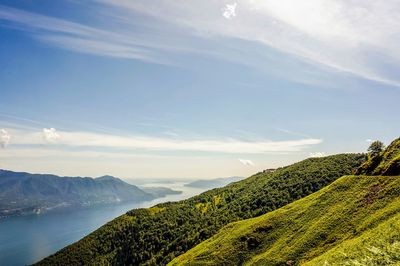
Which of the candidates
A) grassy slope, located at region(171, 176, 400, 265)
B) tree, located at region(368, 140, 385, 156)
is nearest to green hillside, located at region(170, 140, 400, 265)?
grassy slope, located at region(171, 176, 400, 265)

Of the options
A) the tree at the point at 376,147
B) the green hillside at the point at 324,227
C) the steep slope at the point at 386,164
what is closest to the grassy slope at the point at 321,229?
the green hillside at the point at 324,227

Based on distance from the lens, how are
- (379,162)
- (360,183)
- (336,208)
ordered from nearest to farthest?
1. (336,208)
2. (360,183)
3. (379,162)

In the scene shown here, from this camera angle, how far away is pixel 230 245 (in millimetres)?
121562

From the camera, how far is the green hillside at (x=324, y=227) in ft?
229

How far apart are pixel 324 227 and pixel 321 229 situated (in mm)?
992

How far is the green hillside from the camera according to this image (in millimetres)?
69906

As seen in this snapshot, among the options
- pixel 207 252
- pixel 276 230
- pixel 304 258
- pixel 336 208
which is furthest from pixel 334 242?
pixel 207 252

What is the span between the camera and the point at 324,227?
288 feet

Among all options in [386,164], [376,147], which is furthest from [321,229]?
[376,147]

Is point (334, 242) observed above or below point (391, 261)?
below

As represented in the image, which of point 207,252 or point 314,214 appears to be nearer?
point 314,214

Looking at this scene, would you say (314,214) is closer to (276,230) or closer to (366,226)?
(276,230)

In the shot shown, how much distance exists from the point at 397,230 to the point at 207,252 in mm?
89738

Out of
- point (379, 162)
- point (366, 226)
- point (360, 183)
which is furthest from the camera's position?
point (379, 162)
